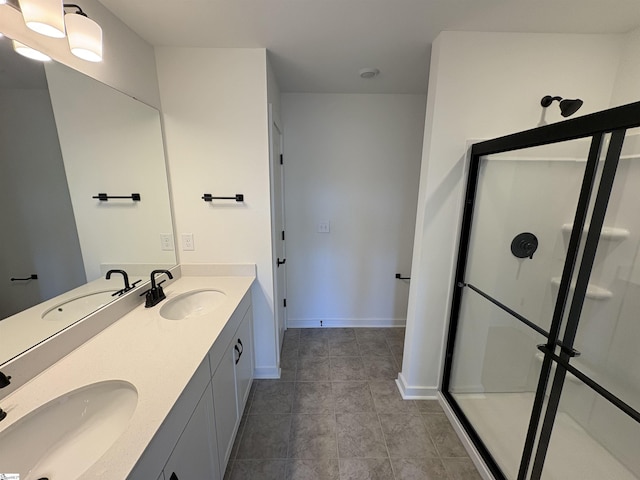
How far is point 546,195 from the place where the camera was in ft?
5.01

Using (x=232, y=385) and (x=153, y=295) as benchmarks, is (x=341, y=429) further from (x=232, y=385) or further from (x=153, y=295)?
(x=153, y=295)

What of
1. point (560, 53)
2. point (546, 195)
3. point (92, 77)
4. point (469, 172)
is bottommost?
point (546, 195)

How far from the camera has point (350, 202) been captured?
8.99 ft

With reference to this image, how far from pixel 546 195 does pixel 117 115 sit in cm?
256

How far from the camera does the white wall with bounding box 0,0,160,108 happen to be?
0.95 meters

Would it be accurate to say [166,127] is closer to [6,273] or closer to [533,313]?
[6,273]

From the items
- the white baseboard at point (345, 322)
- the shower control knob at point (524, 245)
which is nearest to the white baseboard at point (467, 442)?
the white baseboard at point (345, 322)

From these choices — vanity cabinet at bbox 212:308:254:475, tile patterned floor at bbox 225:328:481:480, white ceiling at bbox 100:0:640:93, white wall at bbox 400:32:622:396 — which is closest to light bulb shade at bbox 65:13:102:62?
white ceiling at bbox 100:0:640:93

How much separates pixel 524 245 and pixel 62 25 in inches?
98.4

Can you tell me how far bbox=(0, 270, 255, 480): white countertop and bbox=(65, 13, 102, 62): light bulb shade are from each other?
1.25 meters

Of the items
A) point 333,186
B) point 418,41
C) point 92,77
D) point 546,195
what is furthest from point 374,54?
point 92,77

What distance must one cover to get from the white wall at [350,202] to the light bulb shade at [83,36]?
5.37 feet

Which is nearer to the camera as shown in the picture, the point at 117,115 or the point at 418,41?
the point at 117,115

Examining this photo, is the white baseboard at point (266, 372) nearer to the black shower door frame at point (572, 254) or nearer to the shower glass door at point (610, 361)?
the black shower door frame at point (572, 254)
